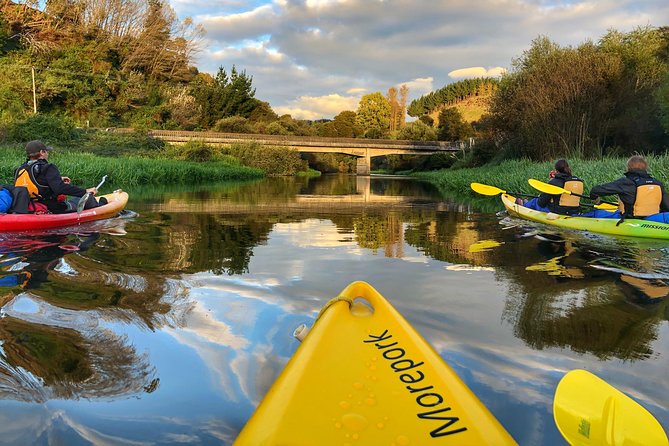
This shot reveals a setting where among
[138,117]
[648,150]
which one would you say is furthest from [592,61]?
[138,117]

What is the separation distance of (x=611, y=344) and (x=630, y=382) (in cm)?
52

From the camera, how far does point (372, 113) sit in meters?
73.1

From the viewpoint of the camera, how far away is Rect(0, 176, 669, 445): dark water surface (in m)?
2.02

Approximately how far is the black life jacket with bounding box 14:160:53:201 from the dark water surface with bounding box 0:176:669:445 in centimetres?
77

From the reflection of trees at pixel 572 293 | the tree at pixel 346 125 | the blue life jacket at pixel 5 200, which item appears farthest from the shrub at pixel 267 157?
the reflection of trees at pixel 572 293

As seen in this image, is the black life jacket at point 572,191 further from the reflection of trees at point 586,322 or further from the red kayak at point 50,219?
the red kayak at point 50,219

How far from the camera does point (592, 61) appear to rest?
18266 millimetres

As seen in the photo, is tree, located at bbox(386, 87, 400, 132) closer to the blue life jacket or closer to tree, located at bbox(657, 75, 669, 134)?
tree, located at bbox(657, 75, 669, 134)

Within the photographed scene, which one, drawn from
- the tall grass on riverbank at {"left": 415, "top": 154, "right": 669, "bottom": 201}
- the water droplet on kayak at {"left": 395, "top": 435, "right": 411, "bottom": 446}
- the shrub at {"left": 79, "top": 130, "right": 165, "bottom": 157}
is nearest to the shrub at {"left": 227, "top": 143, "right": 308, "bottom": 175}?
the shrub at {"left": 79, "top": 130, "right": 165, "bottom": 157}

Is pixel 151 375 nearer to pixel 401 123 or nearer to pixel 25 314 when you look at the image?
pixel 25 314

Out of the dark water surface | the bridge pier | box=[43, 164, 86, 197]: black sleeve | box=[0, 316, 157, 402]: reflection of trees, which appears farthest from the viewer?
the bridge pier

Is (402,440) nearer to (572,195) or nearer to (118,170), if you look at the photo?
(572,195)

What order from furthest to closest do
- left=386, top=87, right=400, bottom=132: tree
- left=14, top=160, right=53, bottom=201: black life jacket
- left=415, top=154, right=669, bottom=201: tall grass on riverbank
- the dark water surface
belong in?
left=386, top=87, right=400, bottom=132: tree < left=415, top=154, right=669, bottom=201: tall grass on riverbank < left=14, top=160, right=53, bottom=201: black life jacket < the dark water surface

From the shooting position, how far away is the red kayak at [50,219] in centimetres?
623
